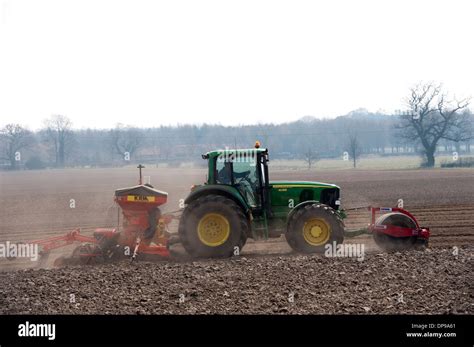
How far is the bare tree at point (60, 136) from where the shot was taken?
2008 centimetres

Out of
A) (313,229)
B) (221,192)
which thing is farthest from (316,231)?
(221,192)

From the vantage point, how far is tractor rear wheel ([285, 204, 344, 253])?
1123cm

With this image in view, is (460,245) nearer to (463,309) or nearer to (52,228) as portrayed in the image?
(463,309)

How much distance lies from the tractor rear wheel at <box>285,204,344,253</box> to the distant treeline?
1623cm

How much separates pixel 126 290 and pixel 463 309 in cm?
433

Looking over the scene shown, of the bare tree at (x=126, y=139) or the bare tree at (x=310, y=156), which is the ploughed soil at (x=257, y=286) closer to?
the bare tree at (x=126, y=139)

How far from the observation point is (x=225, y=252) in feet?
36.4

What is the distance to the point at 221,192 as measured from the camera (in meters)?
11.3

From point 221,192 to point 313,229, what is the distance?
186 cm

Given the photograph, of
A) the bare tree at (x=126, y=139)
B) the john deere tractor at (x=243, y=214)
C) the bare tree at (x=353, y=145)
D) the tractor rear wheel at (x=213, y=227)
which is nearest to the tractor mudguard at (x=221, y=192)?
the john deere tractor at (x=243, y=214)

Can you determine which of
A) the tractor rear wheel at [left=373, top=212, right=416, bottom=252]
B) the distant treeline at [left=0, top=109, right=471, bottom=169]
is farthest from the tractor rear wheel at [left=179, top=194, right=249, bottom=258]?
the distant treeline at [left=0, top=109, right=471, bottom=169]

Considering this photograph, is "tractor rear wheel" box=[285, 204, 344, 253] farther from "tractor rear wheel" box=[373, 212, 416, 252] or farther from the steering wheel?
the steering wheel

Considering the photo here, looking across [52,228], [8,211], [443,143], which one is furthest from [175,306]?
[443,143]

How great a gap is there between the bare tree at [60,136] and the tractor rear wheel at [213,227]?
9080 mm
